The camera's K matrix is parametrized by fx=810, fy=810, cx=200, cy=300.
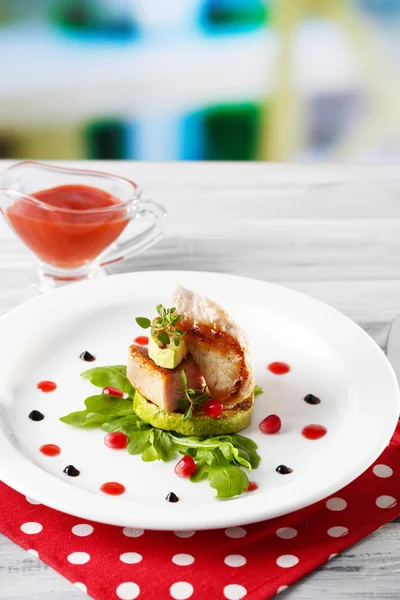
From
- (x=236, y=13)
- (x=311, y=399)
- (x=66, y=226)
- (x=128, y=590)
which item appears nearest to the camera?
(x=128, y=590)

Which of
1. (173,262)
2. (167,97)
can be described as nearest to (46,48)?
(167,97)

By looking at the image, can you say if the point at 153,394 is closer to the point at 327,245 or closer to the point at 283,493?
the point at 283,493

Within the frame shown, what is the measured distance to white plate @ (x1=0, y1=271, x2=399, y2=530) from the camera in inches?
62.7

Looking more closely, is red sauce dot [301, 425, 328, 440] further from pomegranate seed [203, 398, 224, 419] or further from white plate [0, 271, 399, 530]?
pomegranate seed [203, 398, 224, 419]

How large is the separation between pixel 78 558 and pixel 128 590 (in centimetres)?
13

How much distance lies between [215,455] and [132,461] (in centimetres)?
19

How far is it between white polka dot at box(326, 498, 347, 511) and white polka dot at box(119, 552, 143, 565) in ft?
1.39

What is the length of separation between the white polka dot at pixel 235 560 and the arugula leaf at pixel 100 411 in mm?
493

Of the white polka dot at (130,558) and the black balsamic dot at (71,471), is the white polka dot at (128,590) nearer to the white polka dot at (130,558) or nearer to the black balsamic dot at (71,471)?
the white polka dot at (130,558)

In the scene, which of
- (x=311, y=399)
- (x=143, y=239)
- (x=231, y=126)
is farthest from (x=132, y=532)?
(x=231, y=126)

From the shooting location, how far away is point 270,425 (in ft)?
6.26

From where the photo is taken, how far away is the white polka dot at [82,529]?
1609 millimetres

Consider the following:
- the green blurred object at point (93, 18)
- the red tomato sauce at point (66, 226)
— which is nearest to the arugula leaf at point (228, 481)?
the red tomato sauce at point (66, 226)

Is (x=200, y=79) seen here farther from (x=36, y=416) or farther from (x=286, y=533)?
(x=286, y=533)
